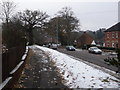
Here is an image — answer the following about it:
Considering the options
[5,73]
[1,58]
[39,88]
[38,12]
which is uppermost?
[38,12]

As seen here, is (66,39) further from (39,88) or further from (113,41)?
(39,88)

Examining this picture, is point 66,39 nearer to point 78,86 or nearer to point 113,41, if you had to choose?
point 113,41

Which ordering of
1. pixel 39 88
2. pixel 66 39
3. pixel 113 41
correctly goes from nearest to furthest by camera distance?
pixel 39 88
pixel 113 41
pixel 66 39

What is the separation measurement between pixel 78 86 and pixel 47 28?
63.1 meters

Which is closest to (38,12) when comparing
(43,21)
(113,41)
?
(43,21)

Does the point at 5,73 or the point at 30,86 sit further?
the point at 30,86

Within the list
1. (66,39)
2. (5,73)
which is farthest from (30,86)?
(66,39)

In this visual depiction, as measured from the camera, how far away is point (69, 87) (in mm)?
8117

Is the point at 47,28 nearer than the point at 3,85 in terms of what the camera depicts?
No

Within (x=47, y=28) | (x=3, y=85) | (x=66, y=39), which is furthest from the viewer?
(x=66, y=39)

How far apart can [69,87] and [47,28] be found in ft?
207

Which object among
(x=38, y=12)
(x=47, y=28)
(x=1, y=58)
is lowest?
(x=1, y=58)

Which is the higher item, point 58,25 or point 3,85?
point 58,25

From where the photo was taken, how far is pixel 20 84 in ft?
28.7
